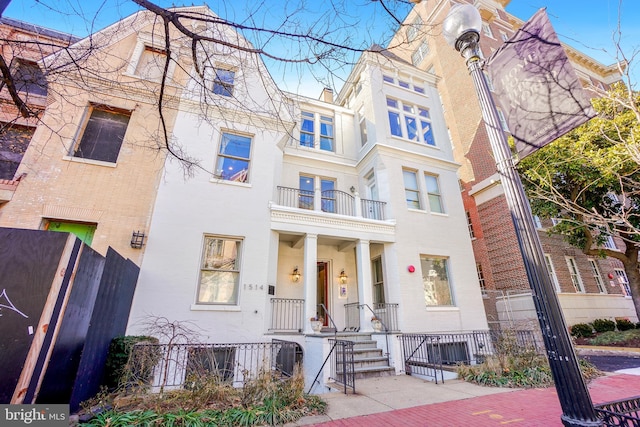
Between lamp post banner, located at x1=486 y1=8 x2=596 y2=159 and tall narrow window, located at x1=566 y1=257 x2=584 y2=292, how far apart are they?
15587mm

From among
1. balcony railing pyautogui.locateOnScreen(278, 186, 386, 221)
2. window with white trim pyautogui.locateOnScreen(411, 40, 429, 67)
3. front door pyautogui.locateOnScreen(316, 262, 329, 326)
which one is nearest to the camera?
balcony railing pyautogui.locateOnScreen(278, 186, 386, 221)

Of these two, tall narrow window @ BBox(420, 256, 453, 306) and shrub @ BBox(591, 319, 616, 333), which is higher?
tall narrow window @ BBox(420, 256, 453, 306)

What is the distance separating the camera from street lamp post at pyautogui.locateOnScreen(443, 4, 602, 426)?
2.18 m

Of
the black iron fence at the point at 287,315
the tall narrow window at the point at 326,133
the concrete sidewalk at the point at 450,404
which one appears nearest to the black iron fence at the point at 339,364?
the concrete sidewalk at the point at 450,404

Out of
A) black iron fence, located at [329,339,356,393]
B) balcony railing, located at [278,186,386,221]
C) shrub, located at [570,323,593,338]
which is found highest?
balcony railing, located at [278,186,386,221]

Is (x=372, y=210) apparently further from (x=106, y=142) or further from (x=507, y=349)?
(x=106, y=142)

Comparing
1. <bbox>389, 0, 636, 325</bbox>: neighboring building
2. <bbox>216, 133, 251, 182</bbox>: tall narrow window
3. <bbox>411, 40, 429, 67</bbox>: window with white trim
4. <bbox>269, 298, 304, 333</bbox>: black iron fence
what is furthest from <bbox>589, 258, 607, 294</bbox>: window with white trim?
<bbox>216, 133, 251, 182</bbox>: tall narrow window

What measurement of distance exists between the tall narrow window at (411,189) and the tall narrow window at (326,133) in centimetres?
377

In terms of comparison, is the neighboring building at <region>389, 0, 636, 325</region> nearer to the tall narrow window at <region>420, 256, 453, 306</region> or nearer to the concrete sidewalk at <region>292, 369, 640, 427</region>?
the tall narrow window at <region>420, 256, 453, 306</region>

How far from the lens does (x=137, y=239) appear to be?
7.74 meters

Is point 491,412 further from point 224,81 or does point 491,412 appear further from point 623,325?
point 623,325

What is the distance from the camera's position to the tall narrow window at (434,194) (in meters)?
12.1

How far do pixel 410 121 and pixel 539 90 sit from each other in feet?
Result: 37.3

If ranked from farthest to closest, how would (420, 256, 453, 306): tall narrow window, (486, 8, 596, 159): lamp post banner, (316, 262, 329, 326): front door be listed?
(316, 262, 329, 326): front door → (420, 256, 453, 306): tall narrow window → (486, 8, 596, 159): lamp post banner
